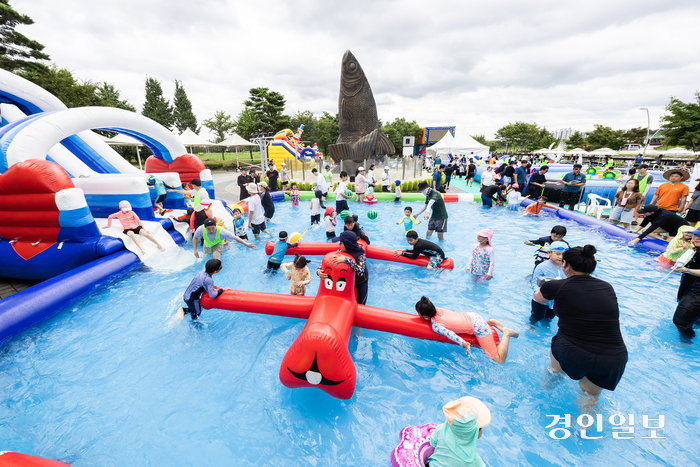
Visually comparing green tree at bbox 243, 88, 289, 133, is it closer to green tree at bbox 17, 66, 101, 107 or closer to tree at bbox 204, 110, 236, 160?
tree at bbox 204, 110, 236, 160

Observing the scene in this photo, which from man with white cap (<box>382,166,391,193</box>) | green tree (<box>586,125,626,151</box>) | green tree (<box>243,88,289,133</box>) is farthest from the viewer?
green tree (<box>586,125,626,151</box>)

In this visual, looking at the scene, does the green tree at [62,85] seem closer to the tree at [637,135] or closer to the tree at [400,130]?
the tree at [400,130]

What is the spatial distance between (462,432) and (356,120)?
2017 cm

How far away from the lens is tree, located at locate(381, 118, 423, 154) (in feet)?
158

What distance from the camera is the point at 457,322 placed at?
3.07 m

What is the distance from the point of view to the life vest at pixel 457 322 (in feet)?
9.99

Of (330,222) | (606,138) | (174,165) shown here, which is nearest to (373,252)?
(330,222)

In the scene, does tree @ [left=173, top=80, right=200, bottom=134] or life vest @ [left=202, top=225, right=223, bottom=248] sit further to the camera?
tree @ [left=173, top=80, right=200, bottom=134]

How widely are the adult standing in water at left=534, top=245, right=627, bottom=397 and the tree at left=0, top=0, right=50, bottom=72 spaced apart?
2695cm

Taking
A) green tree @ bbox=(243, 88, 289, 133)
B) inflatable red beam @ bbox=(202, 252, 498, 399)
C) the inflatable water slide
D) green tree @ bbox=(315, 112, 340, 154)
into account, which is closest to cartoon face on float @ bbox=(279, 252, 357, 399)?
inflatable red beam @ bbox=(202, 252, 498, 399)

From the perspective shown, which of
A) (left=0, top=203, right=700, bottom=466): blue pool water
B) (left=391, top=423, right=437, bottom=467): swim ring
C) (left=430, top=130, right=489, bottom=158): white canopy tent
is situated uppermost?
(left=430, top=130, right=489, bottom=158): white canopy tent

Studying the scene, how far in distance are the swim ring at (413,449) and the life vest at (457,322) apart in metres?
1.11

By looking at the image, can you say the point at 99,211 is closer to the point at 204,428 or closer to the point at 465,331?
the point at 204,428

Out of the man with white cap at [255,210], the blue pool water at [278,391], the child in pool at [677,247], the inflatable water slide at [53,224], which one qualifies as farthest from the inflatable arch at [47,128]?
the child in pool at [677,247]
